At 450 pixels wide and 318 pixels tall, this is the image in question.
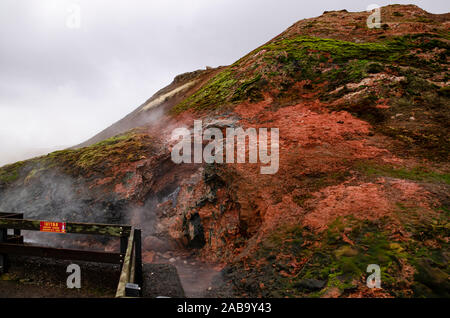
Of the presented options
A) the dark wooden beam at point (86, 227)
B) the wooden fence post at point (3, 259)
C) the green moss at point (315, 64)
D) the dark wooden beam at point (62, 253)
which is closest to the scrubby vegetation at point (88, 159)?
the green moss at point (315, 64)

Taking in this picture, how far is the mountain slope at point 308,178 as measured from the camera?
207 inches

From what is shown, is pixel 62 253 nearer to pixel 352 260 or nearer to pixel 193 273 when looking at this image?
pixel 193 273

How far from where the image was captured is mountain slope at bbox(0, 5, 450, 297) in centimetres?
525

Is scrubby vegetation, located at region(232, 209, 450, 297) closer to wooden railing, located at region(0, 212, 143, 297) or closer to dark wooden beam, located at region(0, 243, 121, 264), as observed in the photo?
wooden railing, located at region(0, 212, 143, 297)

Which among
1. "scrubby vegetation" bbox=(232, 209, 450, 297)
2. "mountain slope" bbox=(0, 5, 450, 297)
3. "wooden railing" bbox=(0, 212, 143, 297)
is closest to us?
"scrubby vegetation" bbox=(232, 209, 450, 297)

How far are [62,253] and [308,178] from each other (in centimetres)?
717

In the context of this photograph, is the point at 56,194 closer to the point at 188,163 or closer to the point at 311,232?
the point at 188,163

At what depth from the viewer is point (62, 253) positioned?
611cm

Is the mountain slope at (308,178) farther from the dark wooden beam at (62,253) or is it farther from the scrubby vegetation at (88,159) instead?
the dark wooden beam at (62,253)

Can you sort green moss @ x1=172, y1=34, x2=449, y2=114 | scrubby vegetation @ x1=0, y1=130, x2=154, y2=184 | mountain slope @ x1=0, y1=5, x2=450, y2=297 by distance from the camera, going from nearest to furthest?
1. mountain slope @ x1=0, y1=5, x2=450, y2=297
2. green moss @ x1=172, y1=34, x2=449, y2=114
3. scrubby vegetation @ x1=0, y1=130, x2=154, y2=184

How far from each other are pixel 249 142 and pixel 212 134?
8.88ft

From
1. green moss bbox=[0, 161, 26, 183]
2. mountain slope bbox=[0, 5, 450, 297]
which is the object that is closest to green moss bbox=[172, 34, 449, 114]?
mountain slope bbox=[0, 5, 450, 297]

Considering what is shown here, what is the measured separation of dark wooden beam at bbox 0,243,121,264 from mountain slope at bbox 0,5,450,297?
2922mm
